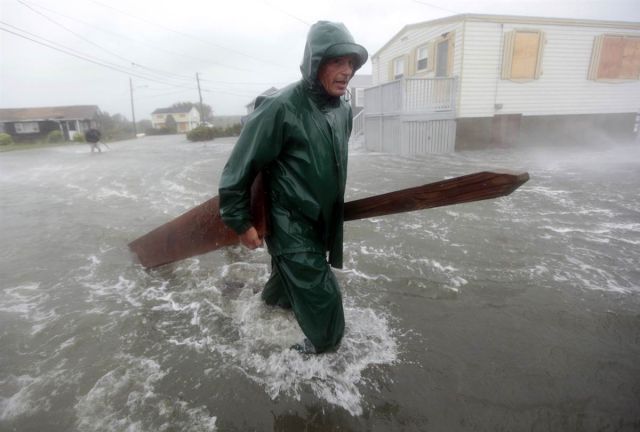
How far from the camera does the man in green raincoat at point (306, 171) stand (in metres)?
1.86

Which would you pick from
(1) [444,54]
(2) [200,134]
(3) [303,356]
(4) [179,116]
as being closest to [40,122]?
(2) [200,134]

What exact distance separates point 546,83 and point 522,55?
163cm

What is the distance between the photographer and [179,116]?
269 ft

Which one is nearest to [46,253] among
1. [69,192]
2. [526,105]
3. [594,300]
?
[69,192]

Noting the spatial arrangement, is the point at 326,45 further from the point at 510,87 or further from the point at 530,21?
the point at 530,21

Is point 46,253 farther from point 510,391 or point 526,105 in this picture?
point 526,105

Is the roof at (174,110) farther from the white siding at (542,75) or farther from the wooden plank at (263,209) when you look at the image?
the wooden plank at (263,209)

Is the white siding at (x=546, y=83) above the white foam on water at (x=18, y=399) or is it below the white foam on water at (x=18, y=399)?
above

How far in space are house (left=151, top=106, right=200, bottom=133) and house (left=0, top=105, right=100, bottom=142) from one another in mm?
35113

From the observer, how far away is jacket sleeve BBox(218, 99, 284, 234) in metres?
1.85

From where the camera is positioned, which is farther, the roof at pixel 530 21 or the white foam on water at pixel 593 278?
the roof at pixel 530 21

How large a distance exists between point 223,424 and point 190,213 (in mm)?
1629

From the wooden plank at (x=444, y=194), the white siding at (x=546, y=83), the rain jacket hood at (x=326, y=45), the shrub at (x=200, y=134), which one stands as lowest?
the shrub at (x=200, y=134)

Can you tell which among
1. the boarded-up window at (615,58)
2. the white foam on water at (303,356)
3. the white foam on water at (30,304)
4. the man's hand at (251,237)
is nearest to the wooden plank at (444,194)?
the man's hand at (251,237)
